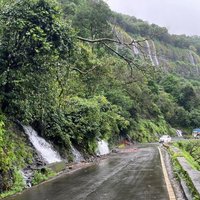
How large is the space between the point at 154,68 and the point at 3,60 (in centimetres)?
651

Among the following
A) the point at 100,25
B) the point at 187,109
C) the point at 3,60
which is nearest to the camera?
the point at 3,60

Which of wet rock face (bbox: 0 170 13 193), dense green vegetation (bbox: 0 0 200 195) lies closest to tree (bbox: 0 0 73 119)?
dense green vegetation (bbox: 0 0 200 195)

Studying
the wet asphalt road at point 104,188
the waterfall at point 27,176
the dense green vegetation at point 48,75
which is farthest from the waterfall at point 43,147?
the wet asphalt road at point 104,188

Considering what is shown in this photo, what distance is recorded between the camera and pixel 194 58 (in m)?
168

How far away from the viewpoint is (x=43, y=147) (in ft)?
64.3

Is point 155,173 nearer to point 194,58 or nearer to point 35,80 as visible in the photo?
point 35,80

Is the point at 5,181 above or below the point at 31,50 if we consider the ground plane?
below

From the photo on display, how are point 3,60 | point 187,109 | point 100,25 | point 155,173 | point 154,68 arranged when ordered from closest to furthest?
point 3,60 → point 155,173 → point 154,68 → point 100,25 → point 187,109

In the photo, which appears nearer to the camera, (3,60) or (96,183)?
(96,183)

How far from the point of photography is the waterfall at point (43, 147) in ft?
61.9

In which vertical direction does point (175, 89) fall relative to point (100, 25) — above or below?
below

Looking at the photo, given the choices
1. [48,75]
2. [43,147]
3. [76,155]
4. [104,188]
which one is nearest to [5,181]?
[104,188]

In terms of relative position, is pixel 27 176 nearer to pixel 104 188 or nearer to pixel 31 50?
pixel 104 188

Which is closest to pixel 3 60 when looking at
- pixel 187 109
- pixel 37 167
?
pixel 37 167
